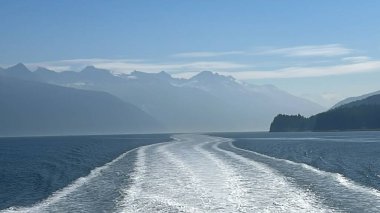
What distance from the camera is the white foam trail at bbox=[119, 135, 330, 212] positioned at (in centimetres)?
3716

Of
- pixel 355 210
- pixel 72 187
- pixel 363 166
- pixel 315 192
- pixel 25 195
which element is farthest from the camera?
pixel 363 166

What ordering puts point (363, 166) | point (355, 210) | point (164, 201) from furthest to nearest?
point (363, 166), point (164, 201), point (355, 210)

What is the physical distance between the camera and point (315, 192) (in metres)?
43.6

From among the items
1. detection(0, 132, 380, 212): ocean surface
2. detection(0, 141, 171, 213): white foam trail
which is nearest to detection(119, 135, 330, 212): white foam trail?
detection(0, 132, 380, 212): ocean surface

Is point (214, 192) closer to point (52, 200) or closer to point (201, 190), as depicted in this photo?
point (201, 190)

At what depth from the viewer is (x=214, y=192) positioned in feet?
142

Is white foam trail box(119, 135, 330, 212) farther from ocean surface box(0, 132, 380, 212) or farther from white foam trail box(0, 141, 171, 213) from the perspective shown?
white foam trail box(0, 141, 171, 213)

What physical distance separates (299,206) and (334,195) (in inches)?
222

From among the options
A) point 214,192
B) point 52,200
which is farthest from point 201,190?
point 52,200

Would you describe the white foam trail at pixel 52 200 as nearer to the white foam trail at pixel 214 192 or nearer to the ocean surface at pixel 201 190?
the ocean surface at pixel 201 190

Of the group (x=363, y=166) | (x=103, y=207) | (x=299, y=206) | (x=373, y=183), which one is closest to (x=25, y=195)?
(x=103, y=207)

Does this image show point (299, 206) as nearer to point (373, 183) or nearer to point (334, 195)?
point (334, 195)

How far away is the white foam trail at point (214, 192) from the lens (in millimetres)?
37156

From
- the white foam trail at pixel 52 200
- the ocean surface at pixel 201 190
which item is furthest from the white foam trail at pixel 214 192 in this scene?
the white foam trail at pixel 52 200
